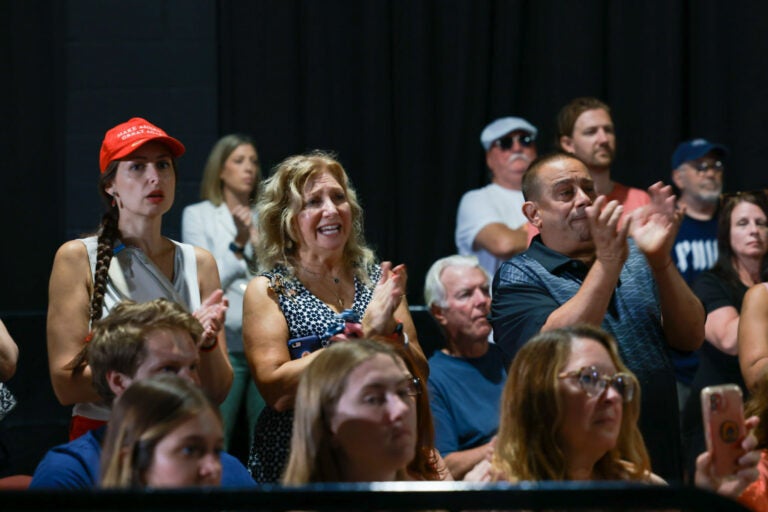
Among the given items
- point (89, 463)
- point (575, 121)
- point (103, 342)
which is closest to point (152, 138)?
point (103, 342)

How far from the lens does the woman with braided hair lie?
2623mm

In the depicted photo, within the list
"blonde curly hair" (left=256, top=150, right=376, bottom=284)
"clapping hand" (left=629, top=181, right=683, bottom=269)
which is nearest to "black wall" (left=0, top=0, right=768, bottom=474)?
"blonde curly hair" (left=256, top=150, right=376, bottom=284)

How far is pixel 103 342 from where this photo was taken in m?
2.35

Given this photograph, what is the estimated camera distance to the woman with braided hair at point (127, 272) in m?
2.62

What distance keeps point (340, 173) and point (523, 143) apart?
1683mm

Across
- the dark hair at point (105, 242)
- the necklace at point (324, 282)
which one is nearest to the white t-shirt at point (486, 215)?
the necklace at point (324, 282)

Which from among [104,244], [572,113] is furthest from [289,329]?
[572,113]

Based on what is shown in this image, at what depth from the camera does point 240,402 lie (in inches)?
149

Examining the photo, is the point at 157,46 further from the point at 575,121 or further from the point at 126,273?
the point at 126,273

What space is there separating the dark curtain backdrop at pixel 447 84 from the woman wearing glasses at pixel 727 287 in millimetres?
1100

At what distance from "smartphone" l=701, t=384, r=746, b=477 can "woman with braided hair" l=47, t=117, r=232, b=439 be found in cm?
104

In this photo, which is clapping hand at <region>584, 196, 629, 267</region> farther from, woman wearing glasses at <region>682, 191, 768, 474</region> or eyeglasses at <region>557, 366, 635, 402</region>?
woman wearing glasses at <region>682, 191, 768, 474</region>

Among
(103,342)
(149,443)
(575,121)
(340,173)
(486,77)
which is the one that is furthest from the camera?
(486,77)

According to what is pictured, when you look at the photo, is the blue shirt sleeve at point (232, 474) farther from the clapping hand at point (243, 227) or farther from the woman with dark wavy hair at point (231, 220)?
the clapping hand at point (243, 227)
